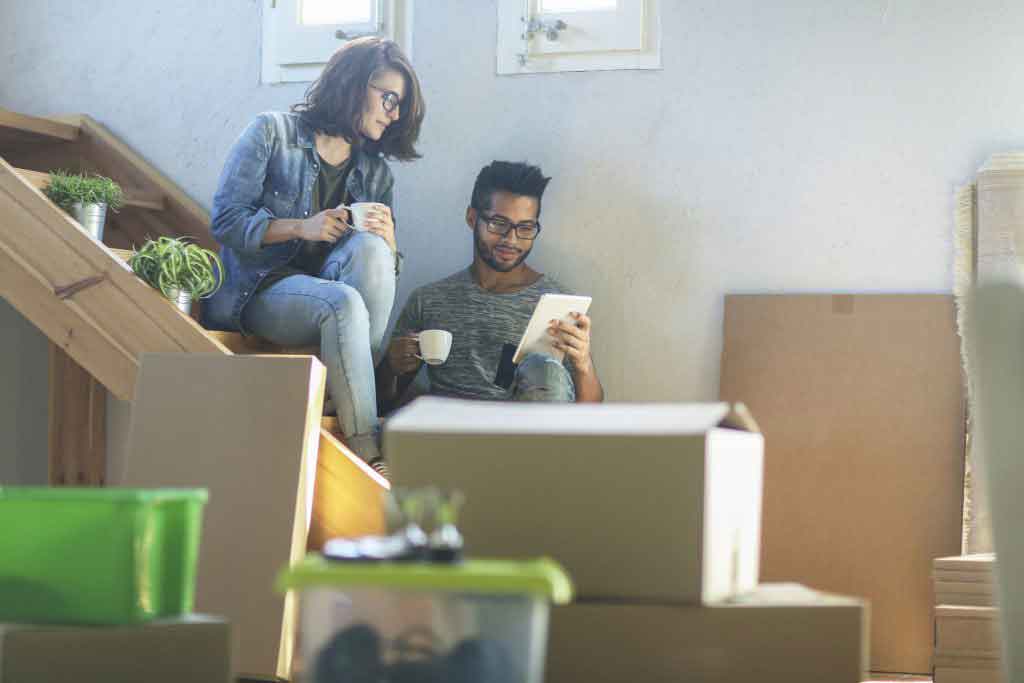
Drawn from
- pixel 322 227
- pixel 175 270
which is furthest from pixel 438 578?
pixel 322 227

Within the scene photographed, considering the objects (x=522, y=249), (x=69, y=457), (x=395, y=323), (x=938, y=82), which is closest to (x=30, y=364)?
(x=69, y=457)

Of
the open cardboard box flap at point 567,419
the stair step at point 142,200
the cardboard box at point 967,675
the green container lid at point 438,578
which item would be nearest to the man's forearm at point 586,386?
the cardboard box at point 967,675

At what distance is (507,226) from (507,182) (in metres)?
0.13

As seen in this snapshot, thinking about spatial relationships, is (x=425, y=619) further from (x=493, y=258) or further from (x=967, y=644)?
(x=493, y=258)

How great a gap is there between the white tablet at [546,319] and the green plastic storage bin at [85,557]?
1696 mm

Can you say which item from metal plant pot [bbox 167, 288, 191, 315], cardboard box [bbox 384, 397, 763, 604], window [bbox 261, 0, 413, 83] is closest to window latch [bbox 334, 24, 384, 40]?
window [bbox 261, 0, 413, 83]

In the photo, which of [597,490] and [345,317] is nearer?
[597,490]

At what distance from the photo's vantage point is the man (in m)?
3.89

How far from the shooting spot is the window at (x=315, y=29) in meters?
4.27

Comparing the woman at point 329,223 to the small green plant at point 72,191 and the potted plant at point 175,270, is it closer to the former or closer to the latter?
the potted plant at point 175,270

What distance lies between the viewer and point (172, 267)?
135 inches

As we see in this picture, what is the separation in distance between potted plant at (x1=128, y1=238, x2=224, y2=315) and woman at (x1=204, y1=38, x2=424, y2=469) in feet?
0.56

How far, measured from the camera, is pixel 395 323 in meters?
4.22

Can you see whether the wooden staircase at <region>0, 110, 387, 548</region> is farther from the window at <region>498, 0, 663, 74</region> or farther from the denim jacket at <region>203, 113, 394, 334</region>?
the window at <region>498, 0, 663, 74</region>
